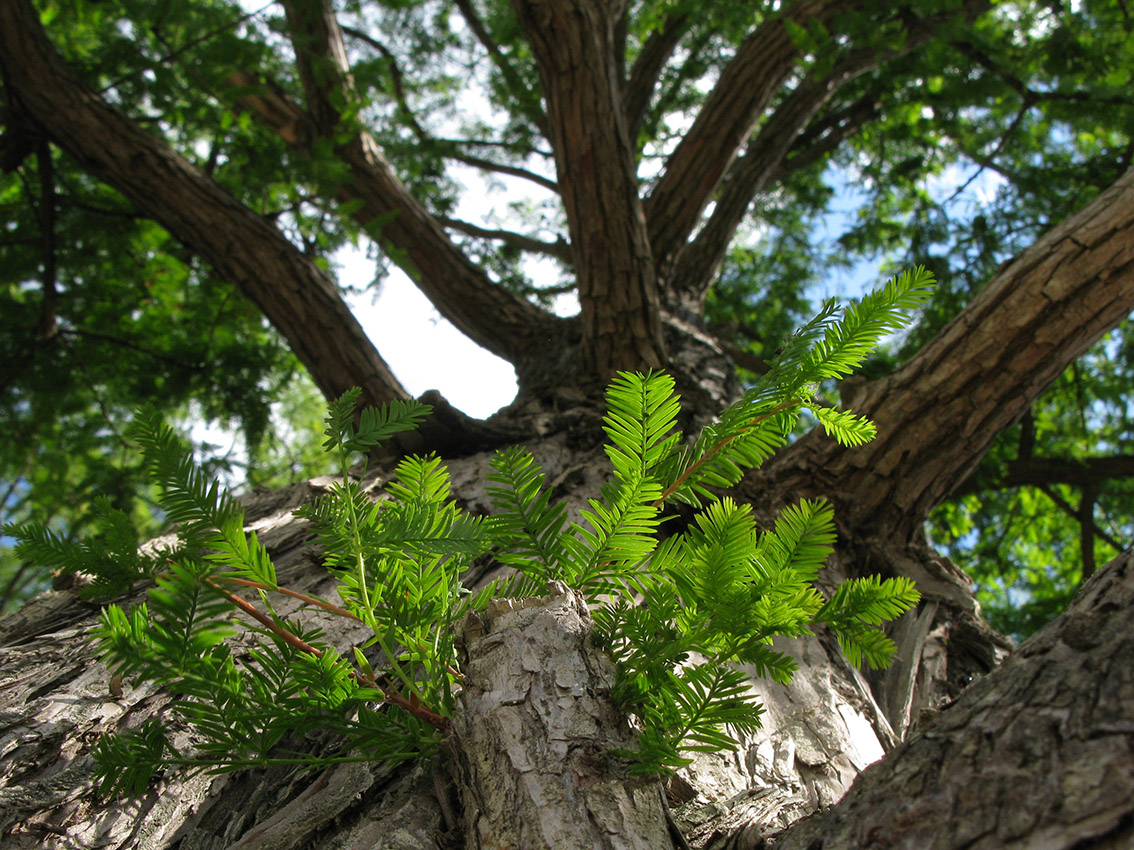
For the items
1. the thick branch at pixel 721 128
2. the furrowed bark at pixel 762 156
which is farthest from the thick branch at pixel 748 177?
the thick branch at pixel 721 128

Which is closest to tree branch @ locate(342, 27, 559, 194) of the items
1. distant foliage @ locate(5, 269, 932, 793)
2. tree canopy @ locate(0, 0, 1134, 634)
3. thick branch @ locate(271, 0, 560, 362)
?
tree canopy @ locate(0, 0, 1134, 634)

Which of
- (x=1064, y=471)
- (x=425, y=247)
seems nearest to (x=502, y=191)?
(x=425, y=247)

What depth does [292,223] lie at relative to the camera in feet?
12.8

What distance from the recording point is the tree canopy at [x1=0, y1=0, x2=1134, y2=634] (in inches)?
109

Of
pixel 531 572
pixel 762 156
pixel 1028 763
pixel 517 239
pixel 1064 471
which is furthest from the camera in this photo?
pixel 517 239

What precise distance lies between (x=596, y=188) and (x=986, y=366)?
144 cm

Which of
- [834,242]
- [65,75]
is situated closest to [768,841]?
[65,75]

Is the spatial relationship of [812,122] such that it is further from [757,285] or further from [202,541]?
[202,541]

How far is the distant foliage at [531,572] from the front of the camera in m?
0.77

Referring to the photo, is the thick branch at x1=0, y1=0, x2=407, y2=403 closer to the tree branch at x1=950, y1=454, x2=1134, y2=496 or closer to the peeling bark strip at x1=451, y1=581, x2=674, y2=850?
the peeling bark strip at x1=451, y1=581, x2=674, y2=850

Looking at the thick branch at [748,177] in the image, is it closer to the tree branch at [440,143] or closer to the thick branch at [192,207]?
the tree branch at [440,143]

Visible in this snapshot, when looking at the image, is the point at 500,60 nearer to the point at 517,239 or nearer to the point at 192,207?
the point at 517,239

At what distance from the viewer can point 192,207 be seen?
2.84 meters

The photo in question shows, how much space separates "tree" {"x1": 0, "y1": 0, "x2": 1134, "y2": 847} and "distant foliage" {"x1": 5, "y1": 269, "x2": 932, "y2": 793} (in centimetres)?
13
